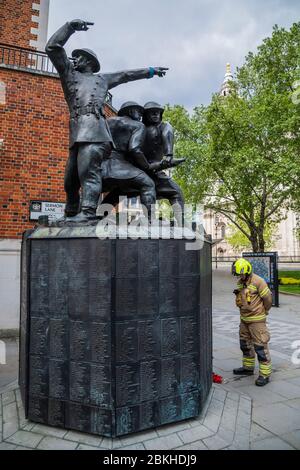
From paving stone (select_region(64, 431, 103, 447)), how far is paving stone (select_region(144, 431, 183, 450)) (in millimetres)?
460

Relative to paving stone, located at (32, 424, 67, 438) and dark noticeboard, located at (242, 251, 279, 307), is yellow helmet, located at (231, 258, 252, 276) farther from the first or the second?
dark noticeboard, located at (242, 251, 279, 307)

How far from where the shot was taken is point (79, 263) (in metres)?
3.46

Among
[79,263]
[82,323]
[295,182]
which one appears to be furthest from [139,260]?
[295,182]

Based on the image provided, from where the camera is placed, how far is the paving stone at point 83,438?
10.5ft

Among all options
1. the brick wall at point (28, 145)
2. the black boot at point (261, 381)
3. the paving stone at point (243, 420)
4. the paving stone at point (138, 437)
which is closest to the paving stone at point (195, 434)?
the paving stone at point (138, 437)

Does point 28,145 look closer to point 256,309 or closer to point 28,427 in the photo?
point 256,309

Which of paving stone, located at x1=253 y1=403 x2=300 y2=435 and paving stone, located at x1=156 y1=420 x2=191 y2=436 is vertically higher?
paving stone, located at x1=156 y1=420 x2=191 y2=436

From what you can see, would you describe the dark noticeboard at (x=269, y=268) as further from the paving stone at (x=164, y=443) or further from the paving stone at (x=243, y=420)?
the paving stone at (x=164, y=443)

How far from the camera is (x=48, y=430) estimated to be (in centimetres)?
344

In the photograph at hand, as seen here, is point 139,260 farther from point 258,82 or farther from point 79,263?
point 258,82

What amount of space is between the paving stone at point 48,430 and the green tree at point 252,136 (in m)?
16.6

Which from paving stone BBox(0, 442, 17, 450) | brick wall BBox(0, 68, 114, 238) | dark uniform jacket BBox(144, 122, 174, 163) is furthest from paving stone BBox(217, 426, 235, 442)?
brick wall BBox(0, 68, 114, 238)

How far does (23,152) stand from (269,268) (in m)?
Result: 9.53

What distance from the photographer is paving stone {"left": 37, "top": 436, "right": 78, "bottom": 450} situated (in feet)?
10.2
